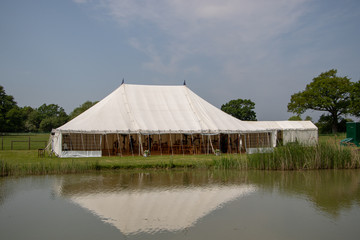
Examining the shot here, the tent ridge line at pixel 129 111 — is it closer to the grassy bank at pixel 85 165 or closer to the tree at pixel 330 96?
the grassy bank at pixel 85 165

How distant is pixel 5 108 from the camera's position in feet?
178

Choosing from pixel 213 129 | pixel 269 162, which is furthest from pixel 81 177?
pixel 213 129

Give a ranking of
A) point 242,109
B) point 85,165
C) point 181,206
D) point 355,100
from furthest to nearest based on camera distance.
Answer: point 242,109
point 355,100
point 85,165
point 181,206

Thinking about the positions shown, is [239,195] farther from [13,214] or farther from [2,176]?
[2,176]

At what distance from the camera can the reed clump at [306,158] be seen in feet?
40.8

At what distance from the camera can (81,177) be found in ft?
37.3

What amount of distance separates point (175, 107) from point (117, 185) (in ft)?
33.5

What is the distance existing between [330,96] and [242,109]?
566 inches

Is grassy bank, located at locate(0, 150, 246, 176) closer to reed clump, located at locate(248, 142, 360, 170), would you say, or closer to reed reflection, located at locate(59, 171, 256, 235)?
reed clump, located at locate(248, 142, 360, 170)

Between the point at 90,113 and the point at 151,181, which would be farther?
the point at 90,113

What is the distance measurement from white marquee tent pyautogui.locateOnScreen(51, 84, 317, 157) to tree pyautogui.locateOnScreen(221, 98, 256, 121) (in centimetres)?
2768

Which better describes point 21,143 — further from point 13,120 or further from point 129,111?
point 13,120

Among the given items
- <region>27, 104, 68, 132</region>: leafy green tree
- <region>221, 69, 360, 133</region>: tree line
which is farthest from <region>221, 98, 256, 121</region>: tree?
<region>27, 104, 68, 132</region>: leafy green tree

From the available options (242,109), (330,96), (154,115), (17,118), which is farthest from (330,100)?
(17,118)
